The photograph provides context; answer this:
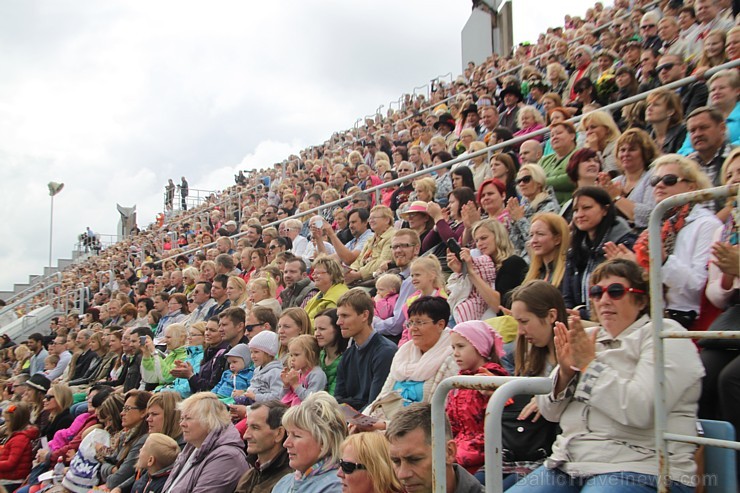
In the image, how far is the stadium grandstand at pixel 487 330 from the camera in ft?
8.82

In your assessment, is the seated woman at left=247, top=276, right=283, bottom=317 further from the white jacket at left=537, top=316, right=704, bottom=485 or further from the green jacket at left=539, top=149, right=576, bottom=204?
the white jacket at left=537, top=316, right=704, bottom=485

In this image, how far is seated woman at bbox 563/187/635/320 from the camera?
166 inches

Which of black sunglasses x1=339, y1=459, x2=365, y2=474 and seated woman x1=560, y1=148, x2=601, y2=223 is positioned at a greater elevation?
seated woman x1=560, y1=148, x2=601, y2=223

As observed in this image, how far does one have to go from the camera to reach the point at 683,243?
12.1 ft

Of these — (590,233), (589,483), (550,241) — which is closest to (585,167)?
(550,241)

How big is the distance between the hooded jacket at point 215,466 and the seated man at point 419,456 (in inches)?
94.4

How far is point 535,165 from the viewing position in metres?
6.09

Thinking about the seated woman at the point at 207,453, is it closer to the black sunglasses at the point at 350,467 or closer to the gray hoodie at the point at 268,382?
the gray hoodie at the point at 268,382

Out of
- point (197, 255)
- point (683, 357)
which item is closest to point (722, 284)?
point (683, 357)

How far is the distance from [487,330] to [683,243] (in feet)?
3.80

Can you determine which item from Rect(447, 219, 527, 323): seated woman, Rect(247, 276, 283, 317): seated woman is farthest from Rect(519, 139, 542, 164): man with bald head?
Rect(247, 276, 283, 317): seated woman

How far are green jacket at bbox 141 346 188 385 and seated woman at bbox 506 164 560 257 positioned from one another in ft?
14.8

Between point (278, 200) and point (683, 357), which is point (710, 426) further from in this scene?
point (278, 200)

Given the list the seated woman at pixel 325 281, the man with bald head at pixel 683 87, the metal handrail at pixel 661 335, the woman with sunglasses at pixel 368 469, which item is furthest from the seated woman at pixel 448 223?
the metal handrail at pixel 661 335
